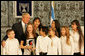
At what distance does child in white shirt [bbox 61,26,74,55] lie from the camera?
4.91 m

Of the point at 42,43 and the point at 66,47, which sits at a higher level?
the point at 42,43

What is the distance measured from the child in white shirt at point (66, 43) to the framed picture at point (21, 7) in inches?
108

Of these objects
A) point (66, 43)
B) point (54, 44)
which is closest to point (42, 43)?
point (54, 44)

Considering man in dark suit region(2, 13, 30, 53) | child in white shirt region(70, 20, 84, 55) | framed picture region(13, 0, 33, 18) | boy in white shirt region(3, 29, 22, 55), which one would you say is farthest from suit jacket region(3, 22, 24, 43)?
framed picture region(13, 0, 33, 18)

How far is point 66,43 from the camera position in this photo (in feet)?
16.3

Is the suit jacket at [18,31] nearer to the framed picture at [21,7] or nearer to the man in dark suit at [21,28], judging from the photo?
the man in dark suit at [21,28]

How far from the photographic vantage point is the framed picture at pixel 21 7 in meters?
7.47

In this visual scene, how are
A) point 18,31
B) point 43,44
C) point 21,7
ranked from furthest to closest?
point 21,7
point 18,31
point 43,44

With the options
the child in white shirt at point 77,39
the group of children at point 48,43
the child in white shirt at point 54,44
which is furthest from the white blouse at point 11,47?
the child in white shirt at point 77,39

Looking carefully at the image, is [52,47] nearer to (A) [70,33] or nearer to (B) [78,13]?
(A) [70,33]

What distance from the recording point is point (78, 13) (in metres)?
7.63

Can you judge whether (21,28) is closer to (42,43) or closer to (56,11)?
(42,43)

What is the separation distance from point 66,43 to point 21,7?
2.95 metres

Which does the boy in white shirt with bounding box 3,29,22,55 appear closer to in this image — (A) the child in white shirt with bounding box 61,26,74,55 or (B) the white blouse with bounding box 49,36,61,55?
(B) the white blouse with bounding box 49,36,61,55
